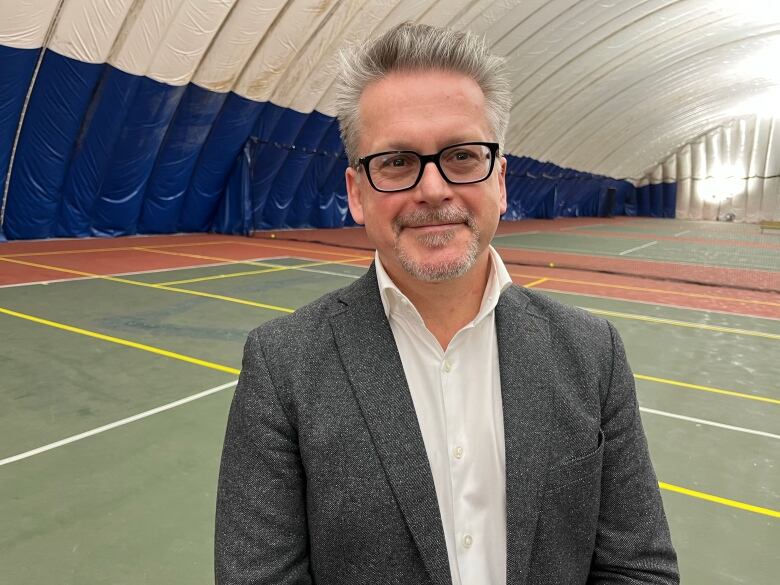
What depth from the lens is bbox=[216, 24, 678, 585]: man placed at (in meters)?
1.52

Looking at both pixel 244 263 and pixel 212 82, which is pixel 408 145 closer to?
pixel 244 263

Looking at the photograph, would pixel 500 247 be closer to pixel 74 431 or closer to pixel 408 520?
pixel 74 431

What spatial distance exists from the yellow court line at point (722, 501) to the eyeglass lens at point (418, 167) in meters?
3.19

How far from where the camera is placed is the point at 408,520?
149 centimetres

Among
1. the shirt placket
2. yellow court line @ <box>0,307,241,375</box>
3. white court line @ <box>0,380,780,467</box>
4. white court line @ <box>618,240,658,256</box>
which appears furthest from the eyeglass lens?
white court line @ <box>618,240,658,256</box>

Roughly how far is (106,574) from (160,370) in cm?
315

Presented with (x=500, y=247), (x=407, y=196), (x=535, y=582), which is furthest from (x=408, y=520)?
(x=500, y=247)

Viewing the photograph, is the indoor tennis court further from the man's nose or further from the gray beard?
the man's nose

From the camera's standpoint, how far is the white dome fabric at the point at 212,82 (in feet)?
47.9

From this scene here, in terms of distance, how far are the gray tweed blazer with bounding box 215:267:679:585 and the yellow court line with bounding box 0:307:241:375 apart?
174 inches

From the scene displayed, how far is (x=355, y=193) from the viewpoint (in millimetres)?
1815

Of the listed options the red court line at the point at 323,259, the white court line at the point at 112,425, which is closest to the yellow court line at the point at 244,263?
the red court line at the point at 323,259

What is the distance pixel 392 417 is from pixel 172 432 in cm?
340

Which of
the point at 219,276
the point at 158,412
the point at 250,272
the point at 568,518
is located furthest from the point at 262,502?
the point at 250,272
